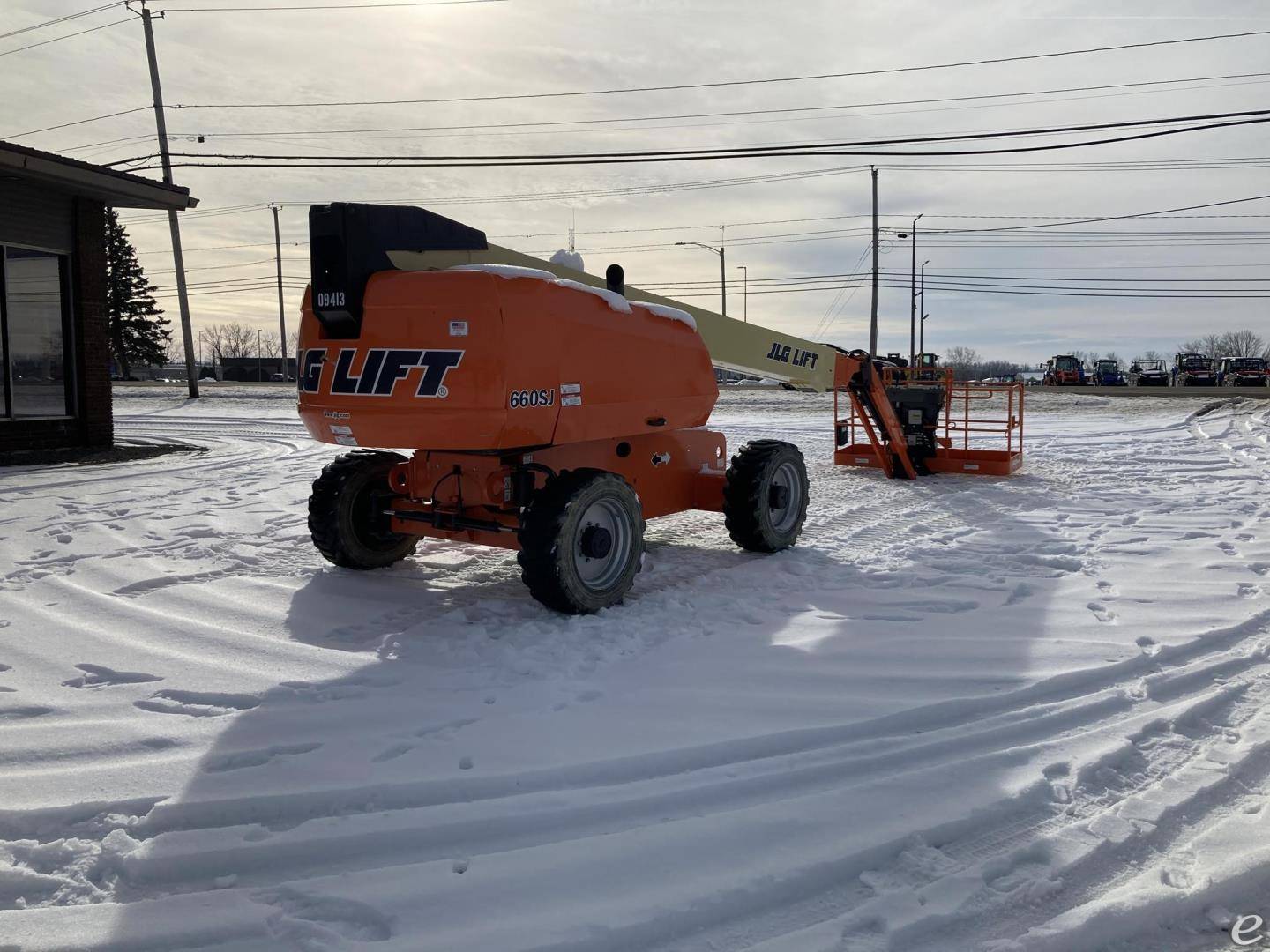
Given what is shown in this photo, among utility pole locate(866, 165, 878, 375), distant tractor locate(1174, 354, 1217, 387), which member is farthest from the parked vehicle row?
utility pole locate(866, 165, 878, 375)

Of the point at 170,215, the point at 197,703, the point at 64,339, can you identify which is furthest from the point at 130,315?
the point at 197,703

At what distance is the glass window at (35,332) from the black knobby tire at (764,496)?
1180 cm

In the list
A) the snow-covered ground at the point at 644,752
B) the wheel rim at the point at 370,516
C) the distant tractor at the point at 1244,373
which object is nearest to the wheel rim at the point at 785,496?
the snow-covered ground at the point at 644,752

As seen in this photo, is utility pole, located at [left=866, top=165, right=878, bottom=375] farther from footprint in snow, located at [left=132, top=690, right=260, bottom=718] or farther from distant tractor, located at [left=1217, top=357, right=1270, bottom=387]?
footprint in snow, located at [left=132, top=690, right=260, bottom=718]

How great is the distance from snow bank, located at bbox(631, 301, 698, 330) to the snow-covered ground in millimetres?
1866

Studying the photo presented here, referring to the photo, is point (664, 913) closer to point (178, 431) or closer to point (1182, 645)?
Result: point (1182, 645)

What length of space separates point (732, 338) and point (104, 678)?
225 inches

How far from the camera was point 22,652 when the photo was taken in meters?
4.97

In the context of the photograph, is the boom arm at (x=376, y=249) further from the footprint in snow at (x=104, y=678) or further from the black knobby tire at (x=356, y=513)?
the footprint in snow at (x=104, y=678)

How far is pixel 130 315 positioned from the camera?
6066cm

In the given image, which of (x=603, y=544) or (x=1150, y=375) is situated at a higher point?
(x=1150, y=375)

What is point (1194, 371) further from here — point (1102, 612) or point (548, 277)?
point (548, 277)

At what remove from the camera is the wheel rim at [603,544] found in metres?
5.79

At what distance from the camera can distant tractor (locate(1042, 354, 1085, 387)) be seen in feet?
165
